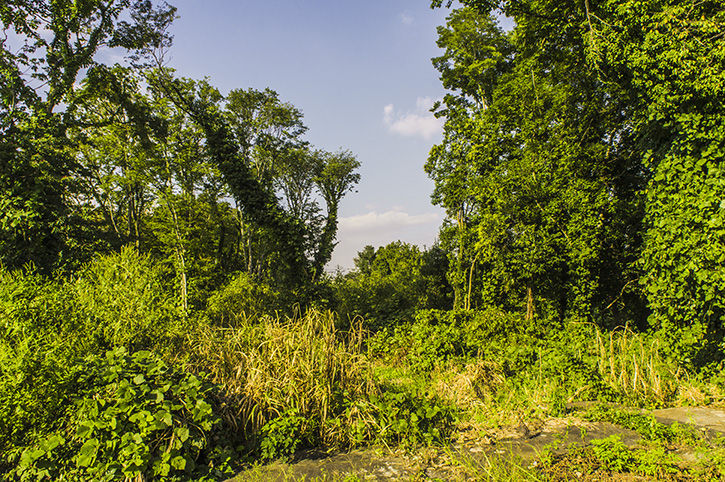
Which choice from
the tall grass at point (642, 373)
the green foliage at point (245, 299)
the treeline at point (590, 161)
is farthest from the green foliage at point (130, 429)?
the green foliage at point (245, 299)

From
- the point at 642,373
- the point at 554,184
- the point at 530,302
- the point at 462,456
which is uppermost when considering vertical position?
the point at 554,184

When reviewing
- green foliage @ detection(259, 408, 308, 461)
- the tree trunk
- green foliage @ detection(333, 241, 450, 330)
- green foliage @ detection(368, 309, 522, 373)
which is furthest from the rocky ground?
the tree trunk

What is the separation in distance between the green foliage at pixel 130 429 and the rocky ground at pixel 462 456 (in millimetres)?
600

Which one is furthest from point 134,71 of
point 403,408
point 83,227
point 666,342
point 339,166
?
point 666,342

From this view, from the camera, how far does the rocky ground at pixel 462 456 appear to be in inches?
122

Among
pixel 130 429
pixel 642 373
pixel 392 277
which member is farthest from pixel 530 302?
pixel 130 429

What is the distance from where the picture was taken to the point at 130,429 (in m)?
2.96

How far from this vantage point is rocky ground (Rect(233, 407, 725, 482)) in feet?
10.2

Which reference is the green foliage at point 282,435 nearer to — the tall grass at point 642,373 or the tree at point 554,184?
the tall grass at point 642,373

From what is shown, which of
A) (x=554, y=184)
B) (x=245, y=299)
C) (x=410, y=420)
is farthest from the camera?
(x=245, y=299)

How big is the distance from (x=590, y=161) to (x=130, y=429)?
1433 cm

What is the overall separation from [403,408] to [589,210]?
10.00 meters

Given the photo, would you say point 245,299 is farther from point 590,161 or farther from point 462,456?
point 590,161

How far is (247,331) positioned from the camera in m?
4.99
